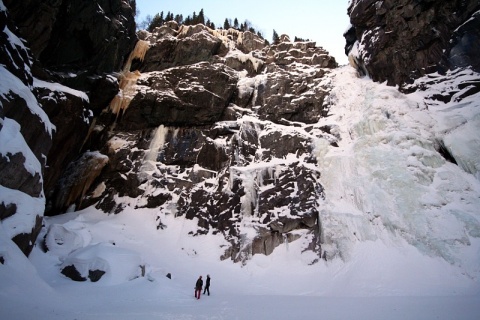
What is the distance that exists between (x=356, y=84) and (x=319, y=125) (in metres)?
6.44

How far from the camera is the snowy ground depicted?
32.2ft

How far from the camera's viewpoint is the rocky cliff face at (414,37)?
24.0 meters

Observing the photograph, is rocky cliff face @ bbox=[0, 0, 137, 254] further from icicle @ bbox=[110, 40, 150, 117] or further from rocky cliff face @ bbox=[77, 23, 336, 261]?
rocky cliff face @ bbox=[77, 23, 336, 261]

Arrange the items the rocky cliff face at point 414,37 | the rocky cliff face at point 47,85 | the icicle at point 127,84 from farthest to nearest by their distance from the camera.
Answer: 1. the icicle at point 127,84
2. the rocky cliff face at point 414,37
3. the rocky cliff face at point 47,85

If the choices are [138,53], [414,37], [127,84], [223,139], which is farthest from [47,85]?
[414,37]

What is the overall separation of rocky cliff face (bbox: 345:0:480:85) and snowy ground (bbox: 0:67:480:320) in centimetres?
237

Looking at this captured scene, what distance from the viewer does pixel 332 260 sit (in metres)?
19.0

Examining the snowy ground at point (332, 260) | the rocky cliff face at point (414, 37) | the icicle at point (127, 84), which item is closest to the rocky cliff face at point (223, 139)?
the icicle at point (127, 84)

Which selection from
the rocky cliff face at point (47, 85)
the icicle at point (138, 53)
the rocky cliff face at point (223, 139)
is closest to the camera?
the rocky cliff face at point (47, 85)

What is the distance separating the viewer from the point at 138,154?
93.0 feet

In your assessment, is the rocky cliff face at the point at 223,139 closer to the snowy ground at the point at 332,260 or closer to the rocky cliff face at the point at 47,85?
the snowy ground at the point at 332,260

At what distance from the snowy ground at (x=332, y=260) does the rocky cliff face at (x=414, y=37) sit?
237cm

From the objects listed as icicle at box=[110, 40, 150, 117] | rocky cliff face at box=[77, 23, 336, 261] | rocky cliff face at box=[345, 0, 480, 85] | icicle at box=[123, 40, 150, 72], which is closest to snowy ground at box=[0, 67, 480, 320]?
rocky cliff face at box=[77, 23, 336, 261]

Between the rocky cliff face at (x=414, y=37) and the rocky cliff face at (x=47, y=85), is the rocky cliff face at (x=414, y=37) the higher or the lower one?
the higher one
